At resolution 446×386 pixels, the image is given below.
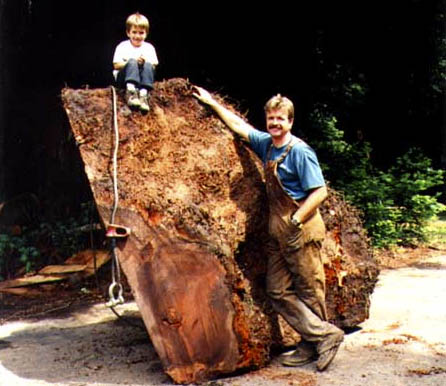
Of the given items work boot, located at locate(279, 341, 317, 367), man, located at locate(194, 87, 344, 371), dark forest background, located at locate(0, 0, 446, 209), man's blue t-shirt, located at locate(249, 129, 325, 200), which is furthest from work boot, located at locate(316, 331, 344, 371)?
dark forest background, located at locate(0, 0, 446, 209)

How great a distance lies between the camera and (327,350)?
4.27m

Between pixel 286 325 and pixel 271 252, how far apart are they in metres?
0.68

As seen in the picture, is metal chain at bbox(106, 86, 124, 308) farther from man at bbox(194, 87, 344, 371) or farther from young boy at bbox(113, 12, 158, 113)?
man at bbox(194, 87, 344, 371)

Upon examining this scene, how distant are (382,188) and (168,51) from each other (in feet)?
13.1

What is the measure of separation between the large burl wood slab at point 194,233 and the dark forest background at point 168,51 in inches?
140

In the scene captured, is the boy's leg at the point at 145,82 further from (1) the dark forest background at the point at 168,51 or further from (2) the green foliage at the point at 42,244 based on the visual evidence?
(2) the green foliage at the point at 42,244

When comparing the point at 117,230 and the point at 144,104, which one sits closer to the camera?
the point at 117,230

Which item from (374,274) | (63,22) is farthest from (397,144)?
(374,274)

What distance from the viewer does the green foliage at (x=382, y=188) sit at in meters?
10.0

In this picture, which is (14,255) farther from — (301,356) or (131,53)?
(301,356)

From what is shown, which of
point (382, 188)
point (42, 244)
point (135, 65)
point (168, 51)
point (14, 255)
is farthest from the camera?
point (382, 188)

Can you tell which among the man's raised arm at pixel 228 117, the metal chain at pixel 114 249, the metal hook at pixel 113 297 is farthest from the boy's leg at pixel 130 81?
the metal hook at pixel 113 297

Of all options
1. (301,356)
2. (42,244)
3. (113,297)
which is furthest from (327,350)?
(42,244)

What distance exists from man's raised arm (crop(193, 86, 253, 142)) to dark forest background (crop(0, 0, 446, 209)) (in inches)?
132
